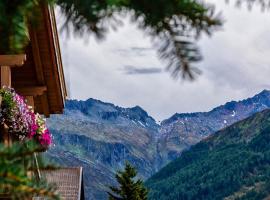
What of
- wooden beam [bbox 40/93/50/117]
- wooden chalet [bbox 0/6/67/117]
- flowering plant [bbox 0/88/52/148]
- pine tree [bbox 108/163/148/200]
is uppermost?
pine tree [bbox 108/163/148/200]

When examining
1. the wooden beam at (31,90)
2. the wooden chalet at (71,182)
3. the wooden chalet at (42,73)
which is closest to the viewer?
the wooden chalet at (42,73)

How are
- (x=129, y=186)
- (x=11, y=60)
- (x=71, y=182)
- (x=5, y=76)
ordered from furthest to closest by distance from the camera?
(x=129, y=186), (x=71, y=182), (x=5, y=76), (x=11, y=60)

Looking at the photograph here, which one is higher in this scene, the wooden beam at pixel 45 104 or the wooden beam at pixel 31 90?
the wooden beam at pixel 45 104

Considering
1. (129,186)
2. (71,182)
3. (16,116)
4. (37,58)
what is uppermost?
(129,186)

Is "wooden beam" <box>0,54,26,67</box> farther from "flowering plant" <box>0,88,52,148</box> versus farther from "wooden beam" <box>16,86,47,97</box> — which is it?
"wooden beam" <box>16,86,47,97</box>

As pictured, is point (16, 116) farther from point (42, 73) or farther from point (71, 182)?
point (71, 182)

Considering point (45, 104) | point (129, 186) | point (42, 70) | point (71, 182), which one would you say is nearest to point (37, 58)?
point (42, 70)

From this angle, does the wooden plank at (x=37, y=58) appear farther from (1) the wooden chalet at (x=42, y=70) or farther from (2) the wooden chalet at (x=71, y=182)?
(2) the wooden chalet at (x=71, y=182)

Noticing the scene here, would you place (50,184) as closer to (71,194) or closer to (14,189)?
(14,189)

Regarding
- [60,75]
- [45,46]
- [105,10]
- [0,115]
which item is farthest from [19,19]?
[60,75]

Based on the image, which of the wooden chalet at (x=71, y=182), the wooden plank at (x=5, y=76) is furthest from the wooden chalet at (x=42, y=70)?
the wooden chalet at (x=71, y=182)

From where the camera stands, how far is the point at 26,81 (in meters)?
16.3

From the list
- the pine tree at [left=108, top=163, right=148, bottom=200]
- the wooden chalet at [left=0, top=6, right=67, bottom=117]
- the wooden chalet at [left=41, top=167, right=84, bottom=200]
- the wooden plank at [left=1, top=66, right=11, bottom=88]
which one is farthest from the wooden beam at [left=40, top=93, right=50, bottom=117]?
the pine tree at [left=108, top=163, right=148, bottom=200]

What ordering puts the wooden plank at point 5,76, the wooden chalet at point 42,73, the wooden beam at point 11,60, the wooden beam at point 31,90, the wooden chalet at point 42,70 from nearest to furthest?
the wooden beam at point 11,60, the wooden plank at point 5,76, the wooden chalet at point 42,73, the wooden chalet at point 42,70, the wooden beam at point 31,90
